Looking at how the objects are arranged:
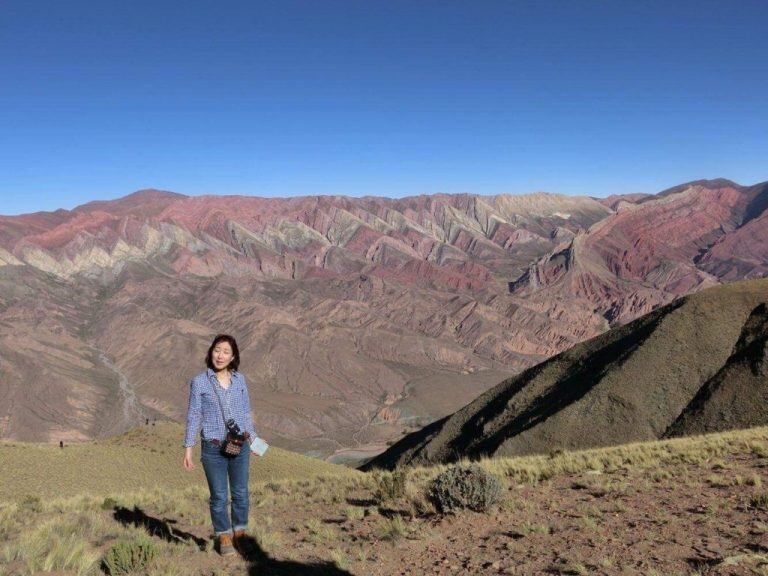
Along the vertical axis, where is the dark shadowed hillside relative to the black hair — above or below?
below

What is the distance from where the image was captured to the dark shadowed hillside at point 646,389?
32094 millimetres

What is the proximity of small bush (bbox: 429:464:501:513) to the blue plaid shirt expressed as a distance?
12.4ft

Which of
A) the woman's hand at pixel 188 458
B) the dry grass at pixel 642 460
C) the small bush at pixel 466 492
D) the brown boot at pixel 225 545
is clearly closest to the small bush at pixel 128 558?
the brown boot at pixel 225 545

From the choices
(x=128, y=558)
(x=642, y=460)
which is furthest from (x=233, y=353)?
(x=642, y=460)

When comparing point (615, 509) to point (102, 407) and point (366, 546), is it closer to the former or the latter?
point (366, 546)

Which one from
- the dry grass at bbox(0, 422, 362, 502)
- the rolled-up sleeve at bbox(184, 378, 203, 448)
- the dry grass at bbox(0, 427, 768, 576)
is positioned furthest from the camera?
the dry grass at bbox(0, 422, 362, 502)

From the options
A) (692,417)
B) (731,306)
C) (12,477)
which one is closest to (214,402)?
(12,477)

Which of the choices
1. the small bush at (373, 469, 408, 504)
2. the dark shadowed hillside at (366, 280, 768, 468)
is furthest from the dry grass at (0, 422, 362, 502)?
the small bush at (373, 469, 408, 504)

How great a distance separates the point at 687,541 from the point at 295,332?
180m

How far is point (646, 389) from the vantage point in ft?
119

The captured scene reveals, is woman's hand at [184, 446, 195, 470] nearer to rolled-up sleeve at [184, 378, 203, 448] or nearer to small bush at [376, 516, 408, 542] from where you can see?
rolled-up sleeve at [184, 378, 203, 448]

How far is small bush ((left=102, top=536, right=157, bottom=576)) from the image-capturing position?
7.01m

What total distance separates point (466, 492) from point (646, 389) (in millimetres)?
30948

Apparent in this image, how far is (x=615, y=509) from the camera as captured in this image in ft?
30.1
